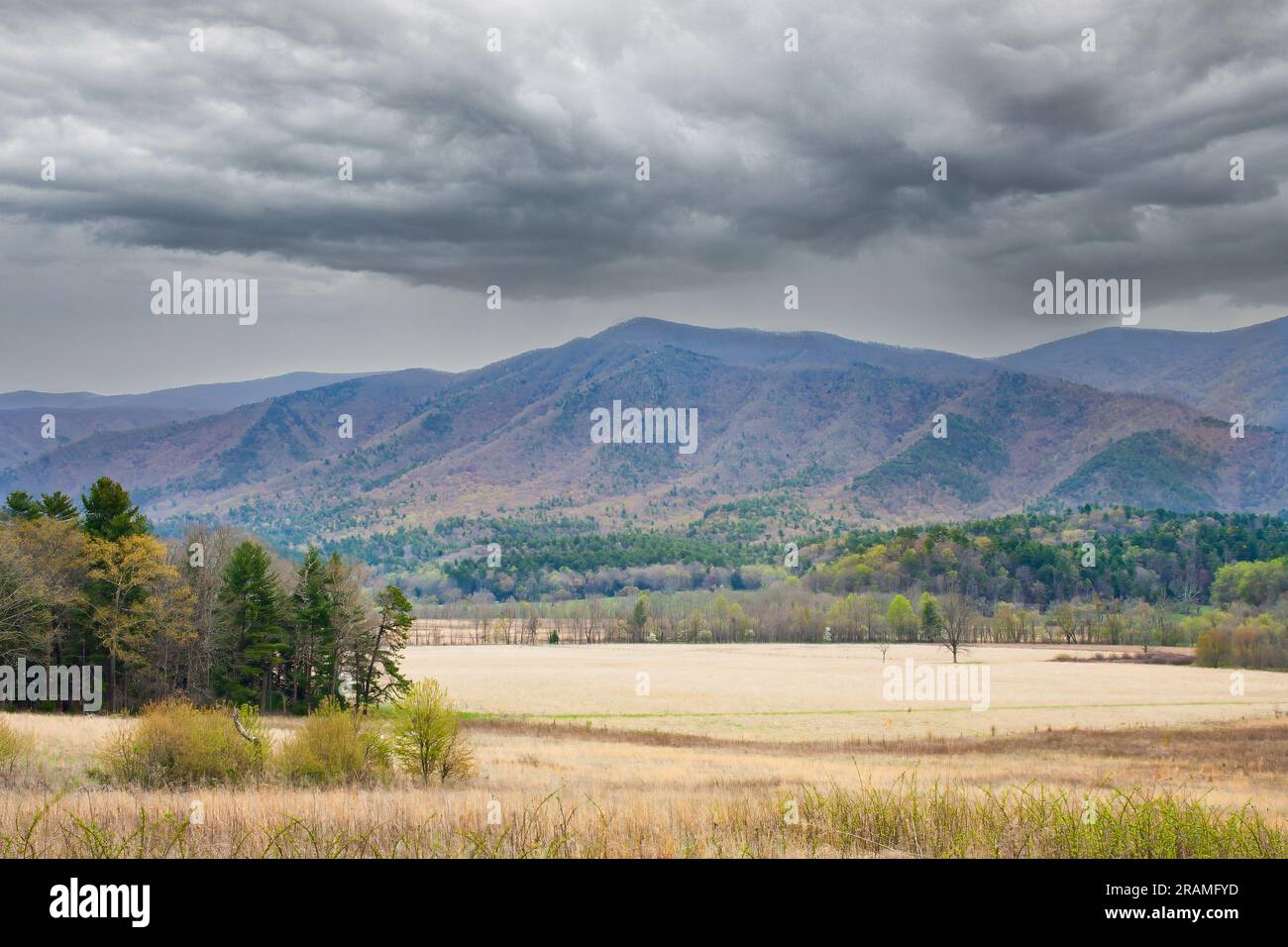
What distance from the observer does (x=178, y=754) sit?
71.2 feet

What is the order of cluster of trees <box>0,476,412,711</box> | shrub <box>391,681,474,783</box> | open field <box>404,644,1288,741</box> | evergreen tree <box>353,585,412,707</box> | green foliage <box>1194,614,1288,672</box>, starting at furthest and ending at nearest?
green foliage <box>1194,614,1288,672</box> → open field <box>404,644,1288,741</box> → evergreen tree <box>353,585,412,707</box> → cluster of trees <box>0,476,412,711</box> → shrub <box>391,681,474,783</box>

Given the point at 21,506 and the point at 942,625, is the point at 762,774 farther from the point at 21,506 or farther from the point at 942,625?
the point at 942,625

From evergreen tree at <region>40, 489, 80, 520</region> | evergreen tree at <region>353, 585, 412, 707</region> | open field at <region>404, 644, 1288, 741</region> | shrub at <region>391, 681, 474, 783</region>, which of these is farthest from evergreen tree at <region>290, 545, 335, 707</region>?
shrub at <region>391, 681, 474, 783</region>

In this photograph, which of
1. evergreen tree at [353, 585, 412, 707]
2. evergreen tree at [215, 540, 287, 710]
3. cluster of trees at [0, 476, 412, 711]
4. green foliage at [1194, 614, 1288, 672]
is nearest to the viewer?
cluster of trees at [0, 476, 412, 711]

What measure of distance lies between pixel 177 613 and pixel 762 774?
39.3 metres

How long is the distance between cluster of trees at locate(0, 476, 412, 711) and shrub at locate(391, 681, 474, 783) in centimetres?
2510

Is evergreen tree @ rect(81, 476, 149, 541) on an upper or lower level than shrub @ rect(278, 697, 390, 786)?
upper

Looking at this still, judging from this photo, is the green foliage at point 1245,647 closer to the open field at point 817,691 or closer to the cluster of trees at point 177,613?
the open field at point 817,691

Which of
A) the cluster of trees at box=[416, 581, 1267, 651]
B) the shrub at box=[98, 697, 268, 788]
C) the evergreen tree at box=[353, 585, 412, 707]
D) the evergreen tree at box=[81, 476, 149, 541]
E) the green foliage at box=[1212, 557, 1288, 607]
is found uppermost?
the evergreen tree at box=[81, 476, 149, 541]

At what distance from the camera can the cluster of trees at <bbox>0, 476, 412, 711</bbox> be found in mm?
54188

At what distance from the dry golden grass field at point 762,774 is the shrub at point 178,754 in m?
0.99

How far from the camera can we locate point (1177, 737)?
61.0 metres

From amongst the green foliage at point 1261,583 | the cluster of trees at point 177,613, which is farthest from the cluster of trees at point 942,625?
the cluster of trees at point 177,613

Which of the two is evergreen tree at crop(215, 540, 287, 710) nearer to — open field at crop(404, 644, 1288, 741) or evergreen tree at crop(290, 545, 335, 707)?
evergreen tree at crop(290, 545, 335, 707)
